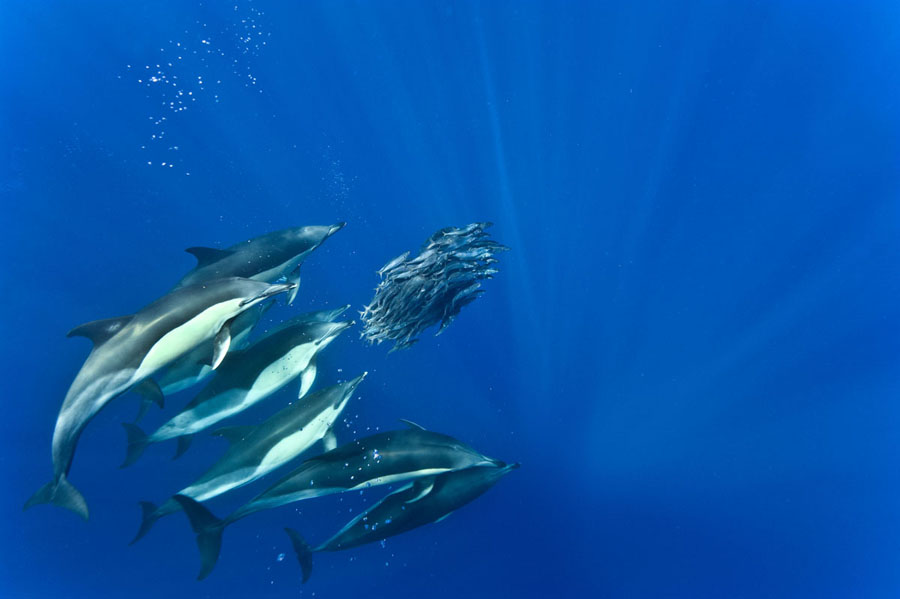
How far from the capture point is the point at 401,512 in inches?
137

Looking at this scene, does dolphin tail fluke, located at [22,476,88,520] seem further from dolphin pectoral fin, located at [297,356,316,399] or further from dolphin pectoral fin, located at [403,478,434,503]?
dolphin pectoral fin, located at [403,478,434,503]

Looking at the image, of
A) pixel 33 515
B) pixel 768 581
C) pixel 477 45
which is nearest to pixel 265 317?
pixel 33 515

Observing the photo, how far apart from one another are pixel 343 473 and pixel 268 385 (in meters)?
0.75

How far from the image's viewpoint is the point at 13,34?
4.54 meters

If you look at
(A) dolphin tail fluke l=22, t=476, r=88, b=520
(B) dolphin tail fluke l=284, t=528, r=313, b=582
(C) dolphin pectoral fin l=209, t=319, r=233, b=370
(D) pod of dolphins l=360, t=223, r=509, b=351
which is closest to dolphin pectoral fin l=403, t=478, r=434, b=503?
(B) dolphin tail fluke l=284, t=528, r=313, b=582

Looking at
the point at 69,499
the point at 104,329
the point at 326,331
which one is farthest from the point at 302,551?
the point at 104,329

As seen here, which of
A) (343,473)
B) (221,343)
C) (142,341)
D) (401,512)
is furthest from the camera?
(401,512)

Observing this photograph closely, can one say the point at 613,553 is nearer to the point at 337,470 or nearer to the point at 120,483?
the point at 337,470

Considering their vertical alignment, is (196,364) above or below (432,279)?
below

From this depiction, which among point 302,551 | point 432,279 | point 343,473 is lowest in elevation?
point 302,551

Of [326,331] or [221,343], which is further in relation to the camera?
[326,331]

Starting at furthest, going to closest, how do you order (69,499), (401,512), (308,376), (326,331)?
(308,376)
(401,512)
(326,331)
(69,499)

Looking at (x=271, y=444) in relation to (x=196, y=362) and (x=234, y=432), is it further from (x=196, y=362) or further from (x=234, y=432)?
(x=196, y=362)

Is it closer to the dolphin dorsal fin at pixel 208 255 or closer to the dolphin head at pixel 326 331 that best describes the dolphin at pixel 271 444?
the dolphin head at pixel 326 331
